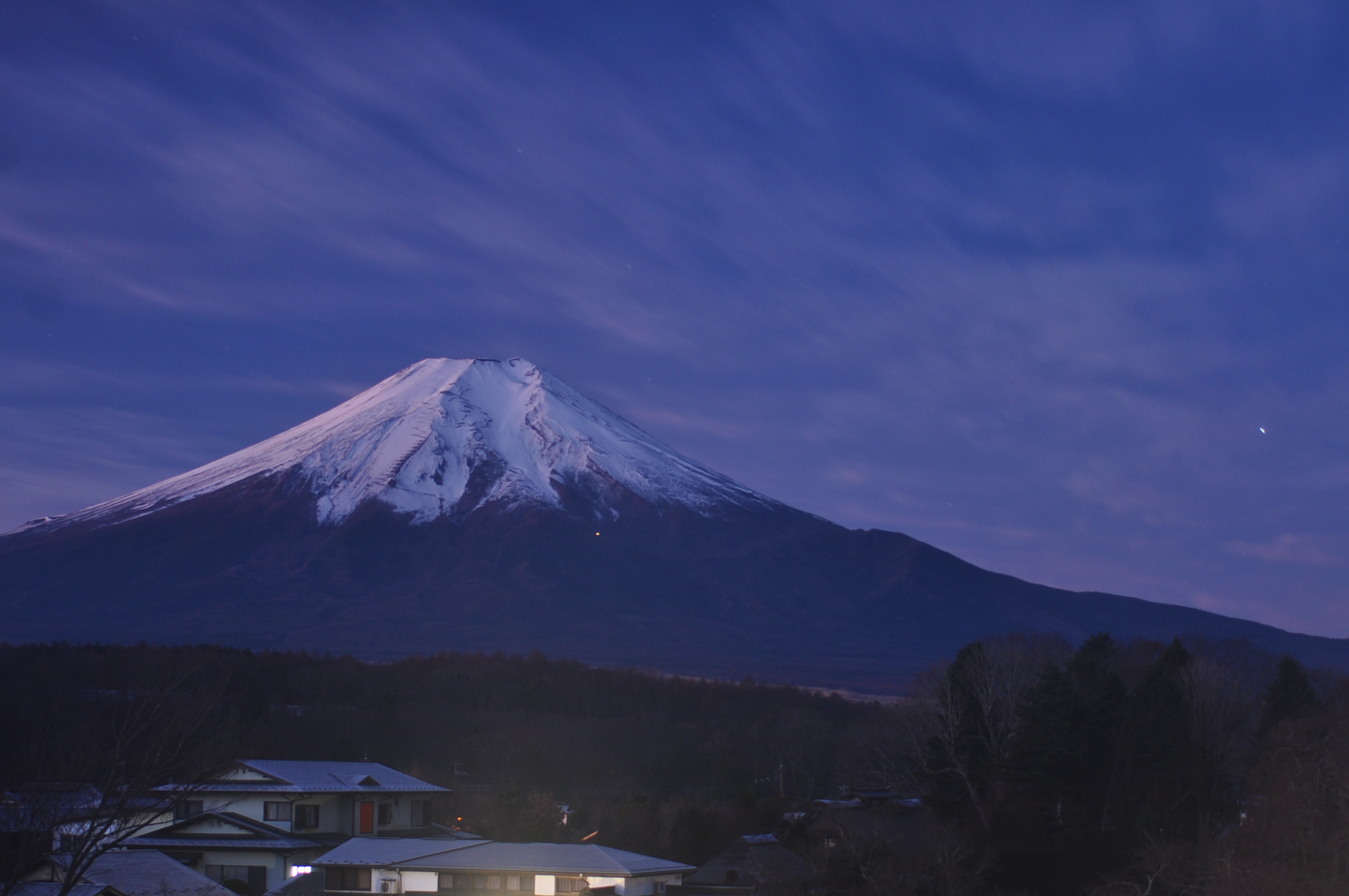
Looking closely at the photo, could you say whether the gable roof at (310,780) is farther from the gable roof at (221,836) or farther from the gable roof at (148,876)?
the gable roof at (148,876)

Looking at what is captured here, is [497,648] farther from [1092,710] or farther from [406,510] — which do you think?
[1092,710]

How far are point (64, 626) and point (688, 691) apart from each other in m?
75.1

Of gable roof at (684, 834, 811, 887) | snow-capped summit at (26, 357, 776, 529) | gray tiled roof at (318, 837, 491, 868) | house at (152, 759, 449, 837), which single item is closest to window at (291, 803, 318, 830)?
house at (152, 759, 449, 837)

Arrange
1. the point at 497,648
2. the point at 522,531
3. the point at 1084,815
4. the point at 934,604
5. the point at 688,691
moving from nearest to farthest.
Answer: the point at 1084,815 < the point at 688,691 < the point at 497,648 < the point at 522,531 < the point at 934,604

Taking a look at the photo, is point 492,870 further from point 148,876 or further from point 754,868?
point 754,868

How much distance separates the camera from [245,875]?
111 feet

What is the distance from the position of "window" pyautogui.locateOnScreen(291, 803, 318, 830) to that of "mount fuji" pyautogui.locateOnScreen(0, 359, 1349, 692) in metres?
78.6

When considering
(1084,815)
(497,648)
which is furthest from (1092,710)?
(497,648)

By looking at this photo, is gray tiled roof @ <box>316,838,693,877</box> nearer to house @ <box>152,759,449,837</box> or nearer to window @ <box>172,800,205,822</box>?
house @ <box>152,759,449,837</box>

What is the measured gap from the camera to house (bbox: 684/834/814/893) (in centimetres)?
3256

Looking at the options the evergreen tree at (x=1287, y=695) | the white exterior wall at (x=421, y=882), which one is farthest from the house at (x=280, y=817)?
the evergreen tree at (x=1287, y=695)

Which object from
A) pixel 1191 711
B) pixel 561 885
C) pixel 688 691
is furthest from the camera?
pixel 688 691

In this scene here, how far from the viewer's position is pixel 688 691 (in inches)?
3531

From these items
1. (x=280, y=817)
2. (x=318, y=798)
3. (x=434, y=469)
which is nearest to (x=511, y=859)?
(x=280, y=817)
